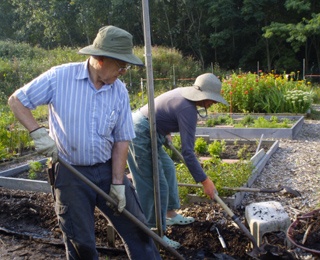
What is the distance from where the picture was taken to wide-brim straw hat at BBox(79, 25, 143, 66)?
2.65m

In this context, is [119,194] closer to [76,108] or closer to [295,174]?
[76,108]

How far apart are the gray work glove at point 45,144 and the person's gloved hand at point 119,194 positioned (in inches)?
16.3

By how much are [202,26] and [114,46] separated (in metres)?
30.4

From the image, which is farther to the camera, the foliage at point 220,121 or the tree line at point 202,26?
the tree line at point 202,26

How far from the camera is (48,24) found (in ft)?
107

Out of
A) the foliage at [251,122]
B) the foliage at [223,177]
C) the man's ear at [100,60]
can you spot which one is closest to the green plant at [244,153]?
the foliage at [223,177]

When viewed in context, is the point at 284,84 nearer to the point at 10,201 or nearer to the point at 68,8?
the point at 10,201

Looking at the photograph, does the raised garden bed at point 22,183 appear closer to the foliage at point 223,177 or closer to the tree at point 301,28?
the foliage at point 223,177

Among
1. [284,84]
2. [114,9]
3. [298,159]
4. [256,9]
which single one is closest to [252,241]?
[298,159]

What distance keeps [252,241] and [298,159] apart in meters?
3.54

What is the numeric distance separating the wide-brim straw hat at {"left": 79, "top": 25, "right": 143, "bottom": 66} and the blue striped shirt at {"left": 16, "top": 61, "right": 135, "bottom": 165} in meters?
0.16

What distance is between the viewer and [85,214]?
→ 2789mm

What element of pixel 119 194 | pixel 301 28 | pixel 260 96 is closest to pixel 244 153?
pixel 260 96

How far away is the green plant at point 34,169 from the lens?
20.0ft
